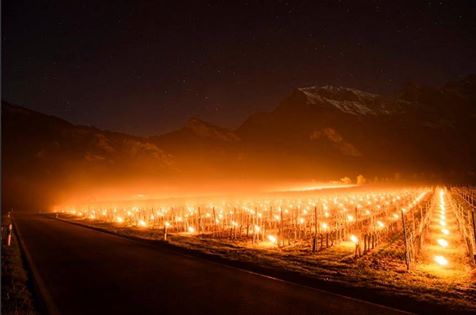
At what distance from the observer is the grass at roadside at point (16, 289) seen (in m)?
7.81

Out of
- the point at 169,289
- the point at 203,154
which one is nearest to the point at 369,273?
the point at 169,289

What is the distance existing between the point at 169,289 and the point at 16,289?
14.8 feet

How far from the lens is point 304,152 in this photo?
607 feet

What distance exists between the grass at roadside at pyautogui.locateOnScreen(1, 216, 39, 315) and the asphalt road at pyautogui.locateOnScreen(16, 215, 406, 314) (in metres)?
0.54

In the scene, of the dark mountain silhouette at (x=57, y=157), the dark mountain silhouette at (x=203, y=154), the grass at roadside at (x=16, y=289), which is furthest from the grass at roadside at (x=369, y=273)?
the dark mountain silhouette at (x=203, y=154)

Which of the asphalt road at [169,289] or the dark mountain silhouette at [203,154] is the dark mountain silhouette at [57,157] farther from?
the asphalt road at [169,289]

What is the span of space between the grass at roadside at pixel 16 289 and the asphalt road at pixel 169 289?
545mm

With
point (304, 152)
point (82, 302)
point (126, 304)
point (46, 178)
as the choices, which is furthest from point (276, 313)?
point (304, 152)

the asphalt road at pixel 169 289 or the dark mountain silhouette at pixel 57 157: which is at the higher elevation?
the dark mountain silhouette at pixel 57 157

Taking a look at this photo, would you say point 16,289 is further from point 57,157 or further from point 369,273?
point 57,157

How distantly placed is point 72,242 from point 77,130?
12135 centimetres

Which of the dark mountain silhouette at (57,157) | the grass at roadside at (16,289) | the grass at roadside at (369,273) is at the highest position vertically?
the dark mountain silhouette at (57,157)

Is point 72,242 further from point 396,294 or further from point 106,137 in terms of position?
point 106,137

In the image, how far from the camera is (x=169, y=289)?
30.8ft
